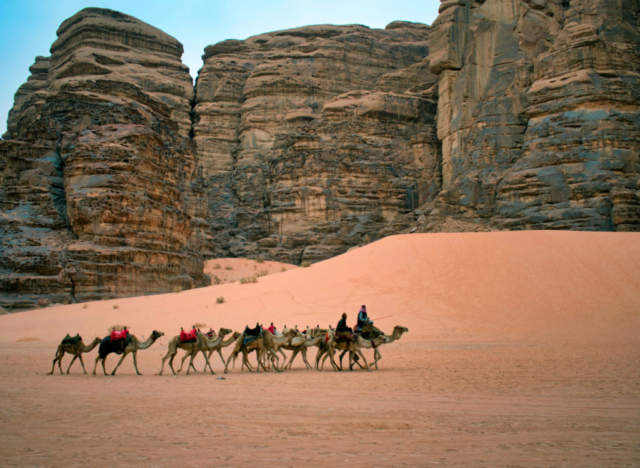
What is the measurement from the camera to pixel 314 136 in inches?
1877

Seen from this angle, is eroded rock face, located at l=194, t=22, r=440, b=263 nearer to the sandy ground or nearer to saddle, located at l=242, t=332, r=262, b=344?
the sandy ground

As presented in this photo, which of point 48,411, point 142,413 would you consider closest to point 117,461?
point 142,413

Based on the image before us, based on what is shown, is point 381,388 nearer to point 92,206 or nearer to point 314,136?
point 92,206

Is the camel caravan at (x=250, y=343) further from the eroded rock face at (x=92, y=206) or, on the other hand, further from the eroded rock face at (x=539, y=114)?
the eroded rock face at (x=539, y=114)

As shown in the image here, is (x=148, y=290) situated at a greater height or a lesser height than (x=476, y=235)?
lesser

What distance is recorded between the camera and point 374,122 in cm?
4847

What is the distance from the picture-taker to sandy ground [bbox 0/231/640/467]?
4.59m

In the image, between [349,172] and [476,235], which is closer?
[476,235]

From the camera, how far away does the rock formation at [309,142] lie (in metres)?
22.8

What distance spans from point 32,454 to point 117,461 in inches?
30.6

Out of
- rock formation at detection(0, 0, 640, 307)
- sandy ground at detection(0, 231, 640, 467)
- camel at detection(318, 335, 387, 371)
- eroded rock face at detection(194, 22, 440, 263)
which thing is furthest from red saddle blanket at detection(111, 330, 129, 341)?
eroded rock face at detection(194, 22, 440, 263)

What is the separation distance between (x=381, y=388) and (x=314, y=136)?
41548 mm

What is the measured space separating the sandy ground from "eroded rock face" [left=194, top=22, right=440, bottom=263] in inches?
929

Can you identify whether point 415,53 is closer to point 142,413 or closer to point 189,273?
point 189,273
